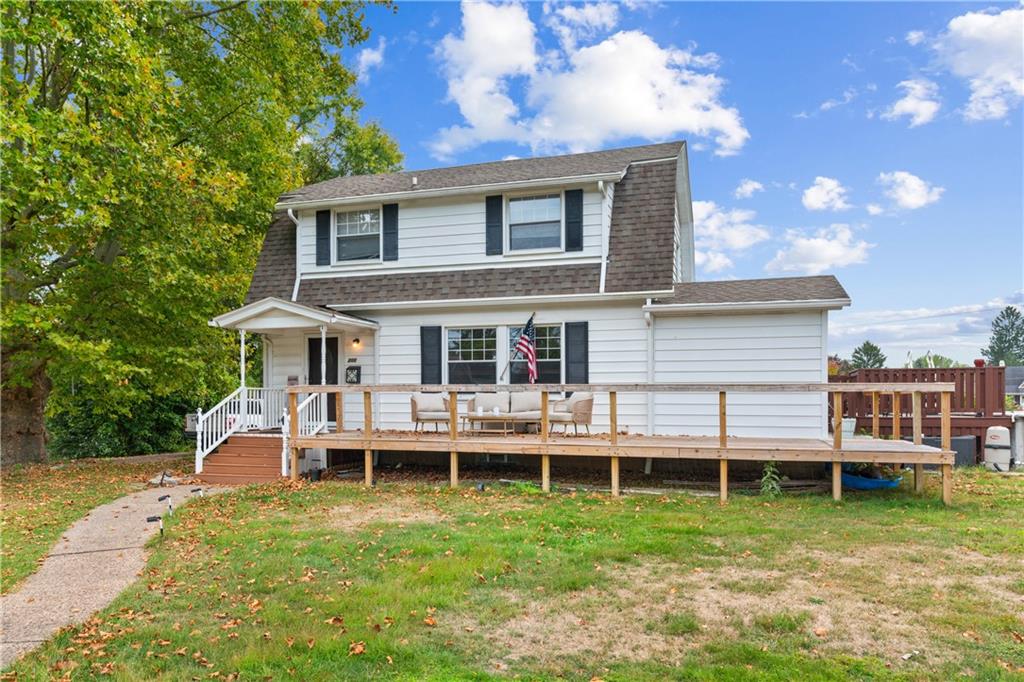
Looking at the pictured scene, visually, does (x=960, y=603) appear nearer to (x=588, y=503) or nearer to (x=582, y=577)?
(x=582, y=577)

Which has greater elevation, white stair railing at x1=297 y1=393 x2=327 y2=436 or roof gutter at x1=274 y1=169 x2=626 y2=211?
roof gutter at x1=274 y1=169 x2=626 y2=211

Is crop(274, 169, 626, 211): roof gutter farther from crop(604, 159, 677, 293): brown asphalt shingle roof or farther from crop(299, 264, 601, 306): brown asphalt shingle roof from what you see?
crop(299, 264, 601, 306): brown asphalt shingle roof

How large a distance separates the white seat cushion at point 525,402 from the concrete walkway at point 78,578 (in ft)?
17.5

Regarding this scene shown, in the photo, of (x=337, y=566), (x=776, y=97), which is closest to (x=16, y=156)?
(x=337, y=566)

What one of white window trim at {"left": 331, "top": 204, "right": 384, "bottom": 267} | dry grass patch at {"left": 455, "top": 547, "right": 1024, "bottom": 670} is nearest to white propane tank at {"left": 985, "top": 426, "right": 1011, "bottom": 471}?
dry grass patch at {"left": 455, "top": 547, "right": 1024, "bottom": 670}

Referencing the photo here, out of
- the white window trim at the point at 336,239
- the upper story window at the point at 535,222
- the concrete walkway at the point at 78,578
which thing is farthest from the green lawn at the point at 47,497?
the upper story window at the point at 535,222

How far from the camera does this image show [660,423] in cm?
1028

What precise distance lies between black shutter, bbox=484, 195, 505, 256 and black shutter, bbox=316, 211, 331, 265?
3387 millimetres

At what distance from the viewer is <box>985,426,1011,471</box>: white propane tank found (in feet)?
33.5

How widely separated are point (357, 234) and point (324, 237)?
68 cm

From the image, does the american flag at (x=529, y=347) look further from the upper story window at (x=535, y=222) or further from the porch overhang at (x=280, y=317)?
the porch overhang at (x=280, y=317)

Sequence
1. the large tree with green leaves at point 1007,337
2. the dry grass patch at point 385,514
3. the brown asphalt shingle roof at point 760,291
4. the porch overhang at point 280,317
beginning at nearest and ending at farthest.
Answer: the dry grass patch at point 385,514 < the brown asphalt shingle roof at point 760,291 < the porch overhang at point 280,317 < the large tree with green leaves at point 1007,337

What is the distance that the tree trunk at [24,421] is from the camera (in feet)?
41.2

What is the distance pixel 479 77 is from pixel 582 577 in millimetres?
→ 18881
